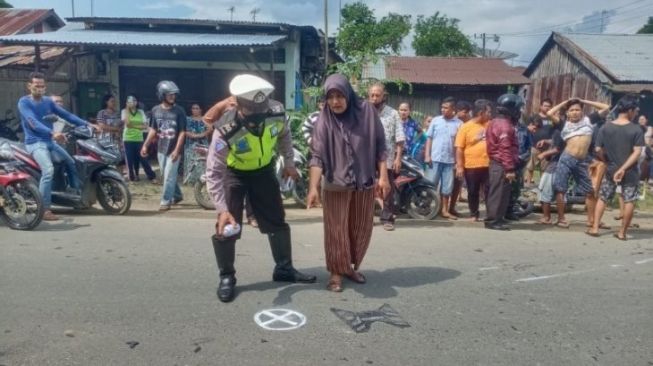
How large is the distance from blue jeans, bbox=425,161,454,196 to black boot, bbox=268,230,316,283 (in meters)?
3.57

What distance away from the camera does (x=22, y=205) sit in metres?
6.42

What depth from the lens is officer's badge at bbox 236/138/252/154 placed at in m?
4.24

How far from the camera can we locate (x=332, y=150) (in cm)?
449

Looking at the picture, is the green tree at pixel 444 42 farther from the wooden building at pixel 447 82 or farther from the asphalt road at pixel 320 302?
the asphalt road at pixel 320 302

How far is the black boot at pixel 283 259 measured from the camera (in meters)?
4.70

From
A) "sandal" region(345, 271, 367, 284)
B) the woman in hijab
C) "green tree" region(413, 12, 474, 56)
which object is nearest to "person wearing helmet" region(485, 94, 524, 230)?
the woman in hijab

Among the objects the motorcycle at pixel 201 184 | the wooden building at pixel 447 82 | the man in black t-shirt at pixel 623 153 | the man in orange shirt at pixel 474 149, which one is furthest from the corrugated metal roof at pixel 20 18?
the man in black t-shirt at pixel 623 153

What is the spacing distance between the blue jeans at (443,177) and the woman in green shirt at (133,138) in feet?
16.9

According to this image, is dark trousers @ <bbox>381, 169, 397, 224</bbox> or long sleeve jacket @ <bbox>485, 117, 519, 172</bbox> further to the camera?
dark trousers @ <bbox>381, 169, 397, 224</bbox>

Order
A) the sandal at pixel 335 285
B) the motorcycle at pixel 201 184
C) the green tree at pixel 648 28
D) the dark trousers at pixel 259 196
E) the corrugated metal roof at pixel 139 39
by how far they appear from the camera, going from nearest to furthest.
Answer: the dark trousers at pixel 259 196
the sandal at pixel 335 285
the motorcycle at pixel 201 184
the corrugated metal roof at pixel 139 39
the green tree at pixel 648 28

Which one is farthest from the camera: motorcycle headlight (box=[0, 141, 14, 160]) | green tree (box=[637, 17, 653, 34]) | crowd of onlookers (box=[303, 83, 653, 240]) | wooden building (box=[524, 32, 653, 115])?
green tree (box=[637, 17, 653, 34])

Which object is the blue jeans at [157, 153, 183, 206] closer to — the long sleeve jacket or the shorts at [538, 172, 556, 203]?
the long sleeve jacket

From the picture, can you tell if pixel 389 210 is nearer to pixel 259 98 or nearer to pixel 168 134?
pixel 168 134

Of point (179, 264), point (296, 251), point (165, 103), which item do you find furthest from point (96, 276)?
point (165, 103)
